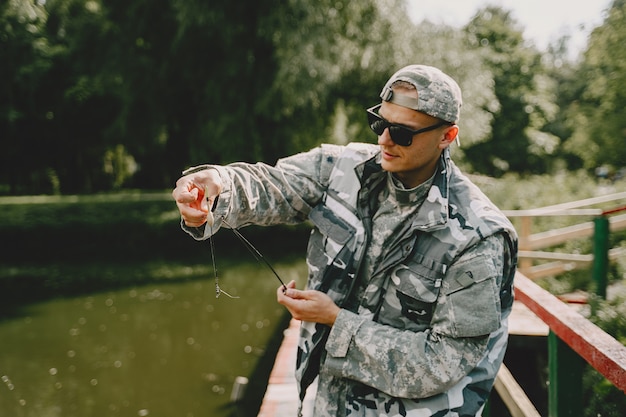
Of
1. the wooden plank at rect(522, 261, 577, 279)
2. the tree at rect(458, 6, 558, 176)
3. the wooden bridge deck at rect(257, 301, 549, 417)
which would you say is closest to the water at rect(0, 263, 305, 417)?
Answer: the wooden bridge deck at rect(257, 301, 549, 417)

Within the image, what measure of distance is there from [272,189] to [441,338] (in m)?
0.75

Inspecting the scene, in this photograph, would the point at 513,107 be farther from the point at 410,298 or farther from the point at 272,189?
the point at 410,298

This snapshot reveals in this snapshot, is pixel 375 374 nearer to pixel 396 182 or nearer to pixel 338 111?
pixel 396 182

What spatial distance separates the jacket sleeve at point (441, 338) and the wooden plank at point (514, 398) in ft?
3.73

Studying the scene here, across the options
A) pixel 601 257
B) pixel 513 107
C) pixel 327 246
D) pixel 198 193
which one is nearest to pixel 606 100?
pixel 513 107

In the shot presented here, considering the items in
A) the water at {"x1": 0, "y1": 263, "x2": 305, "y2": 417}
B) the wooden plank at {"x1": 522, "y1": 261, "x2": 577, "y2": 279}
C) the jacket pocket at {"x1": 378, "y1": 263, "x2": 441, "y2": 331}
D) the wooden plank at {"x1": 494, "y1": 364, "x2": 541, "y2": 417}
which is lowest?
the water at {"x1": 0, "y1": 263, "x2": 305, "y2": 417}

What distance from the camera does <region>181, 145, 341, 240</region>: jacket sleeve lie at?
1.80 meters

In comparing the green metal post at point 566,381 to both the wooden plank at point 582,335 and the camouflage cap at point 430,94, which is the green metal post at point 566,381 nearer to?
the wooden plank at point 582,335

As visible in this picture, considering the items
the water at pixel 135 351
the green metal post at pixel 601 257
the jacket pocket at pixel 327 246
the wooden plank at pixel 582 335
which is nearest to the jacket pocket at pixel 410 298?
the jacket pocket at pixel 327 246

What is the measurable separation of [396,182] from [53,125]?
94.8 ft

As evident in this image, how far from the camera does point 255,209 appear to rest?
1896mm

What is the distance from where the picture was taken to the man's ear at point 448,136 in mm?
1807

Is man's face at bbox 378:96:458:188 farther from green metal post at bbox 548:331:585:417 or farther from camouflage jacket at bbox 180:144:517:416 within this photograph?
green metal post at bbox 548:331:585:417

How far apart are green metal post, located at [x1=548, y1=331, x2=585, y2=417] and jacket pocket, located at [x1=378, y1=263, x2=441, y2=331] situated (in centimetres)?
96
